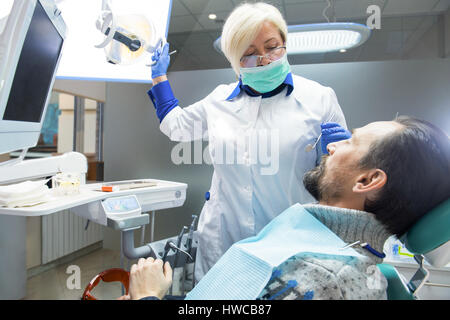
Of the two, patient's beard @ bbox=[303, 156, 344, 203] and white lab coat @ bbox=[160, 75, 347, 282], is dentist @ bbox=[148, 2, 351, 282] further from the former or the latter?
patient's beard @ bbox=[303, 156, 344, 203]

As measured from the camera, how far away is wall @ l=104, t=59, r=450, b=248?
1.83 metres

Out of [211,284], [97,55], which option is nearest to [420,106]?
[211,284]

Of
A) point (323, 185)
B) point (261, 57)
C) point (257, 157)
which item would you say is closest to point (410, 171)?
point (323, 185)

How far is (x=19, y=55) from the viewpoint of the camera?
2.28ft

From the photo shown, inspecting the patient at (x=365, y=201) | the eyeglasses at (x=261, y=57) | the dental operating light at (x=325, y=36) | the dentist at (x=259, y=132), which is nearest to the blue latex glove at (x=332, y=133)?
the dentist at (x=259, y=132)

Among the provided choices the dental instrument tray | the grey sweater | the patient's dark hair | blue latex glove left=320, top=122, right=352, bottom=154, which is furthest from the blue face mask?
the dental instrument tray

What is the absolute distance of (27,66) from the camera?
0.78 meters

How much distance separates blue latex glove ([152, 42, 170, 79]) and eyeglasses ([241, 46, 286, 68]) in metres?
0.43

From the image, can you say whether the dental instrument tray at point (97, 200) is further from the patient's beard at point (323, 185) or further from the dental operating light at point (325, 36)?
the dental operating light at point (325, 36)

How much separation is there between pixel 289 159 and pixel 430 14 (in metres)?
Result: 2.02

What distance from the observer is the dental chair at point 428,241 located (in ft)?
2.09

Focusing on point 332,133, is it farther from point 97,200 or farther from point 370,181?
point 97,200

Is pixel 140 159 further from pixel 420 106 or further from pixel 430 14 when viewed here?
pixel 430 14

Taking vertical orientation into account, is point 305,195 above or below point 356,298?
above
